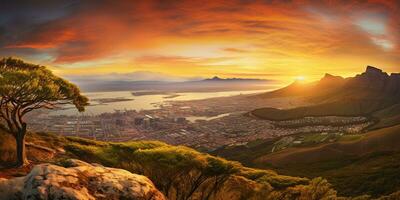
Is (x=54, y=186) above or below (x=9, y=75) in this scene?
below

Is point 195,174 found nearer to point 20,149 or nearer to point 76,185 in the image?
point 20,149

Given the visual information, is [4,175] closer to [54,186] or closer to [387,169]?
[54,186]

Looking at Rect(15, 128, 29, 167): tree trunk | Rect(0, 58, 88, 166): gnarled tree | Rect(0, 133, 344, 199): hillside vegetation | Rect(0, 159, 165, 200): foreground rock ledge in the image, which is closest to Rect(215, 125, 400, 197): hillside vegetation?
Rect(0, 133, 344, 199): hillside vegetation

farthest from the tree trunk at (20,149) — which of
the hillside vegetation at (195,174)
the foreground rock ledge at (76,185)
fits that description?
the foreground rock ledge at (76,185)

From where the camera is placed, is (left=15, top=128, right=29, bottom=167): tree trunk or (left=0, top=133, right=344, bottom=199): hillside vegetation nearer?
(left=0, top=133, right=344, bottom=199): hillside vegetation

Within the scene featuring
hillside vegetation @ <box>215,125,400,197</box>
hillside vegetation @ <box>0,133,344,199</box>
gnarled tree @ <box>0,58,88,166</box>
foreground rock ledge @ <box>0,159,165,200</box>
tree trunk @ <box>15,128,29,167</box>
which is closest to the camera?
foreground rock ledge @ <box>0,159,165,200</box>

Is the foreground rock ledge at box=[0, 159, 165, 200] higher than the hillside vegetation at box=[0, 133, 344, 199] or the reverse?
higher

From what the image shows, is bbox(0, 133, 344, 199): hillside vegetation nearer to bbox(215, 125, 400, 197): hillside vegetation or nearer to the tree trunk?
the tree trunk

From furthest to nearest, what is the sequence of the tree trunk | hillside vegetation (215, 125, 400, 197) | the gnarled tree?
hillside vegetation (215, 125, 400, 197) < the tree trunk < the gnarled tree

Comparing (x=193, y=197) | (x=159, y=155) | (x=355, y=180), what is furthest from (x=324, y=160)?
(x=159, y=155)
